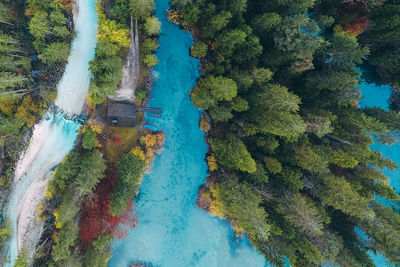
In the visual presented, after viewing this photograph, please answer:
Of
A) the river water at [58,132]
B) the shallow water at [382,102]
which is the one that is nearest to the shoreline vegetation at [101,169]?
the river water at [58,132]

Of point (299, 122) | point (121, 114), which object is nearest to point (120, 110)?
point (121, 114)

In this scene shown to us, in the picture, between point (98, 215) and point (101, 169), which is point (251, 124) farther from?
point (98, 215)

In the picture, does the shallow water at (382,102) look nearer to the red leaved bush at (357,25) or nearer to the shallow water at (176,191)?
the red leaved bush at (357,25)

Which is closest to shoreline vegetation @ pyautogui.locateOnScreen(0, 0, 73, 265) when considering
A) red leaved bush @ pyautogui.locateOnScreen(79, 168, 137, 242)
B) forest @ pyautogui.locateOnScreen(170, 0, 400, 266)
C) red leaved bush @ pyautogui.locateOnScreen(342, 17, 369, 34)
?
red leaved bush @ pyautogui.locateOnScreen(79, 168, 137, 242)

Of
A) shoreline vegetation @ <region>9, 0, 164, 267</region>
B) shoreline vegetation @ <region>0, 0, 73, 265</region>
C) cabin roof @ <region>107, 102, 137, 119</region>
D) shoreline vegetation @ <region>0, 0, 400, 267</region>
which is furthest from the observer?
cabin roof @ <region>107, 102, 137, 119</region>

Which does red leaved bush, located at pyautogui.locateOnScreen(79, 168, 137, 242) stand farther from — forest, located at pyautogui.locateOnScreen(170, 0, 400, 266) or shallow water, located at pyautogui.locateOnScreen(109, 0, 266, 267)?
forest, located at pyautogui.locateOnScreen(170, 0, 400, 266)

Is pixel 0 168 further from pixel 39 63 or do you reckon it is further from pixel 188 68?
pixel 188 68

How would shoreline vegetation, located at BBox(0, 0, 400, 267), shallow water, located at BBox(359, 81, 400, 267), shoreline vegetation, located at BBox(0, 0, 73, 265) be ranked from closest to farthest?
1. shoreline vegetation, located at BBox(0, 0, 400, 267)
2. shoreline vegetation, located at BBox(0, 0, 73, 265)
3. shallow water, located at BBox(359, 81, 400, 267)
